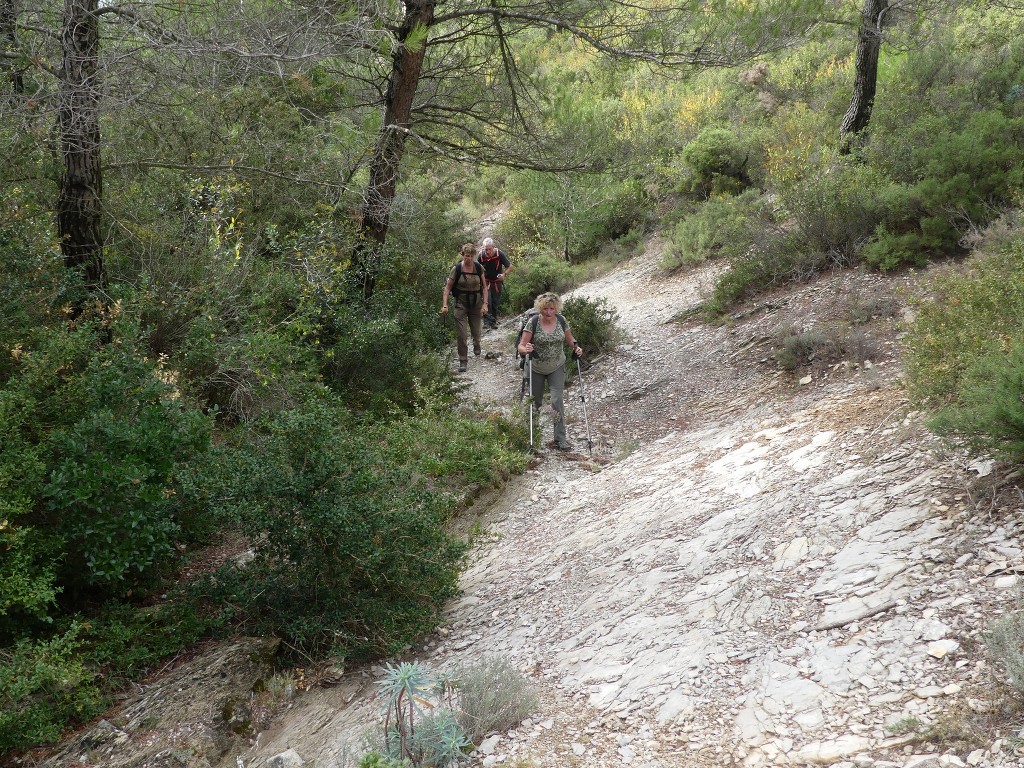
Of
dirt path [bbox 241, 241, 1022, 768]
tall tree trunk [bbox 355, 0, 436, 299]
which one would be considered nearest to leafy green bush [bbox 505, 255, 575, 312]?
tall tree trunk [bbox 355, 0, 436, 299]

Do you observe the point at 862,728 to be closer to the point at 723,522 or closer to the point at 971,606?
the point at 971,606

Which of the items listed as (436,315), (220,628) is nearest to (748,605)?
(220,628)

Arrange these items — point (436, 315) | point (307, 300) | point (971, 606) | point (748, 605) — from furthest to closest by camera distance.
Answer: point (436, 315) → point (307, 300) → point (748, 605) → point (971, 606)

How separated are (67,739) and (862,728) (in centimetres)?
400

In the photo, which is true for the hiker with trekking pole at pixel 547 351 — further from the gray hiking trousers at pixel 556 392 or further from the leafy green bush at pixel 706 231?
the leafy green bush at pixel 706 231

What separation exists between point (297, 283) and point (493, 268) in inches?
193

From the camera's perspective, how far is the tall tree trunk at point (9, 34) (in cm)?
630

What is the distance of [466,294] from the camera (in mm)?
11367

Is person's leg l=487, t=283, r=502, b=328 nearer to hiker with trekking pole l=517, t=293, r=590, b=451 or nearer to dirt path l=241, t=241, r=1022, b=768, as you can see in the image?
hiker with trekking pole l=517, t=293, r=590, b=451

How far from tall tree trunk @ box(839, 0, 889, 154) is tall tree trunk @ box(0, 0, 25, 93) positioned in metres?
10.3

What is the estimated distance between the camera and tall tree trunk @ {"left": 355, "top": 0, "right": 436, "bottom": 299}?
910 centimetres

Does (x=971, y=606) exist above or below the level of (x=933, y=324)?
below

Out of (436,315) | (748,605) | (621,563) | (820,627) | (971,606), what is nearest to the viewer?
(971,606)

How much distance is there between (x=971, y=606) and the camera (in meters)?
3.53
